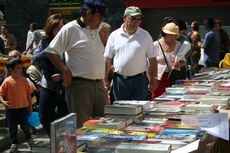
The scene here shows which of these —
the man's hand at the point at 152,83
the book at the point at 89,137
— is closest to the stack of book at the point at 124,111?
the book at the point at 89,137

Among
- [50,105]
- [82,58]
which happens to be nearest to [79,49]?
[82,58]

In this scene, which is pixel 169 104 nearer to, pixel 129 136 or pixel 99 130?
pixel 99 130

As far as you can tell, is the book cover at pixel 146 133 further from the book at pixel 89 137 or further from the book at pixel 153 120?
the book at pixel 153 120

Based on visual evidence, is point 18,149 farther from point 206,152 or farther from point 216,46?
point 216,46

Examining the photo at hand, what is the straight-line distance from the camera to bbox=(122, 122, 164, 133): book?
2998mm

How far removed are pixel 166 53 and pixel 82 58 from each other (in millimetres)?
2196

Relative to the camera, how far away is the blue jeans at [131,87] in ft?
16.2

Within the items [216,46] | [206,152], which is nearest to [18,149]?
[206,152]

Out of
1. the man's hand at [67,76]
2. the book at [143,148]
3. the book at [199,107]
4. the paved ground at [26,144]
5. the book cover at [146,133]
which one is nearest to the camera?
the book at [143,148]

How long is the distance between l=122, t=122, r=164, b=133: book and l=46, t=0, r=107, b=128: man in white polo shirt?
2.90ft

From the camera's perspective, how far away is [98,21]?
3.94m

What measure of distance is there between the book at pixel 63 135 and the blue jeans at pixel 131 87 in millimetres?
2730

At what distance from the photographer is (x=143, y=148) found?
2.44 metres

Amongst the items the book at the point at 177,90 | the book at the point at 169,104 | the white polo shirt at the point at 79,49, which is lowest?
the book at the point at 169,104
